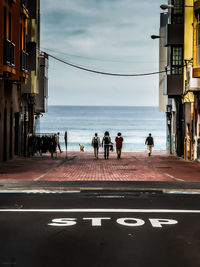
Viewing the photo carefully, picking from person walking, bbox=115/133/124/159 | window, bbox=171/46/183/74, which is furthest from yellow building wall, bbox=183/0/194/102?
person walking, bbox=115/133/124/159

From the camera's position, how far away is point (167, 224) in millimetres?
10703

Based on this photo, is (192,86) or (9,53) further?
(192,86)

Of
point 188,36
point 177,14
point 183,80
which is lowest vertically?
point 183,80

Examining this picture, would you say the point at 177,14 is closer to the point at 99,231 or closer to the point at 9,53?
the point at 9,53

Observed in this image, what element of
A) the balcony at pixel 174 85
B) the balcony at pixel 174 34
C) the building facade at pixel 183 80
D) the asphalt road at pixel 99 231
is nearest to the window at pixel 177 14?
the building facade at pixel 183 80

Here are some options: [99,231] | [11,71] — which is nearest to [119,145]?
[11,71]

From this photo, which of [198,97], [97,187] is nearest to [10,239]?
[97,187]

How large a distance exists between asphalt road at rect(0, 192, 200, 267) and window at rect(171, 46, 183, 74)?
27.0 metres

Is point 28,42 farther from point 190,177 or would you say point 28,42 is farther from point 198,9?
point 190,177

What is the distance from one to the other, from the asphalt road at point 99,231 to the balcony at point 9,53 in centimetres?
1432

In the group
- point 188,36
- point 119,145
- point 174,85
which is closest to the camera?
point 119,145

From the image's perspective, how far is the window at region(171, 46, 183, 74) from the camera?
4119 cm

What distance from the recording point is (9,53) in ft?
96.1

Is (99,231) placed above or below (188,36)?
below
